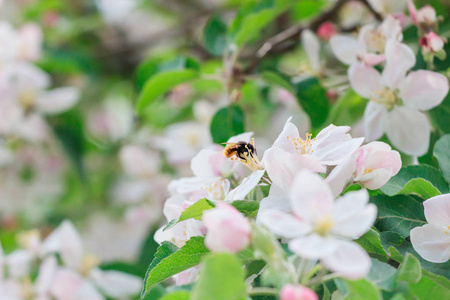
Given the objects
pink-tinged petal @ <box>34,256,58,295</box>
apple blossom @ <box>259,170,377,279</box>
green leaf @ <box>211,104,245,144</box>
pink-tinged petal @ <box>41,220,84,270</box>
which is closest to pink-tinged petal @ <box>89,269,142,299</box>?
pink-tinged petal @ <box>41,220,84,270</box>

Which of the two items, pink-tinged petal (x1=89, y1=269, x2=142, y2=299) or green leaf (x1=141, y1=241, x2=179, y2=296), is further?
pink-tinged petal (x1=89, y1=269, x2=142, y2=299)

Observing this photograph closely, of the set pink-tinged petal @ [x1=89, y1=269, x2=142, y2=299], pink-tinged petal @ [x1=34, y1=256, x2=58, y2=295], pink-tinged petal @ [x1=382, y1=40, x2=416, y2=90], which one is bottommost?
pink-tinged petal @ [x1=89, y1=269, x2=142, y2=299]

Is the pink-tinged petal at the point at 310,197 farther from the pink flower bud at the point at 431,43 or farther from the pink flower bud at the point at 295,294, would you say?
the pink flower bud at the point at 431,43

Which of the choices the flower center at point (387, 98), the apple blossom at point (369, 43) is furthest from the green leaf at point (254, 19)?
the flower center at point (387, 98)

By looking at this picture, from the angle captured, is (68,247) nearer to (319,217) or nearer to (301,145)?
(301,145)

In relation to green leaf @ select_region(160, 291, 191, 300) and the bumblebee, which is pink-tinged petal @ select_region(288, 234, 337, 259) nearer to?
green leaf @ select_region(160, 291, 191, 300)

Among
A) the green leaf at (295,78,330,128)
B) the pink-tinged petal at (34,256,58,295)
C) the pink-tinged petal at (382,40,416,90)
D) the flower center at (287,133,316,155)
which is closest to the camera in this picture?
the flower center at (287,133,316,155)

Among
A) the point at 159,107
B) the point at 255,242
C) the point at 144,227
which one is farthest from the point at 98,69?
the point at 255,242

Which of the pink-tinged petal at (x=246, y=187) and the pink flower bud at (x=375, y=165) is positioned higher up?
the pink-tinged petal at (x=246, y=187)
